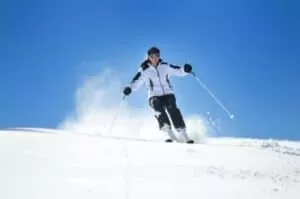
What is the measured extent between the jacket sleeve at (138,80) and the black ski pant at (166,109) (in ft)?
1.71

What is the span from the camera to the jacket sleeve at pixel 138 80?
1366cm

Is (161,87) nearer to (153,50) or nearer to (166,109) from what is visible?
(166,109)

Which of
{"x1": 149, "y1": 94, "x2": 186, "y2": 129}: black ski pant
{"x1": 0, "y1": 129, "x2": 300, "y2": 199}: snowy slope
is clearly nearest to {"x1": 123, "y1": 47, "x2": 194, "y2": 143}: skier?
{"x1": 149, "y1": 94, "x2": 186, "y2": 129}: black ski pant

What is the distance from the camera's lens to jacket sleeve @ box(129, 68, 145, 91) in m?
13.7

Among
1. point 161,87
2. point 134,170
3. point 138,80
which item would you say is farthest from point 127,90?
point 134,170

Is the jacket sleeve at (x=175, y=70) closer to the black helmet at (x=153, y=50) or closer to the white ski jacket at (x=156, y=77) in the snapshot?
the white ski jacket at (x=156, y=77)

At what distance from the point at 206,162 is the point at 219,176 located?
1015 mm

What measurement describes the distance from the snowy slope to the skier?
2736 mm

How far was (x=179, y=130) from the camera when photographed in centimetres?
1281

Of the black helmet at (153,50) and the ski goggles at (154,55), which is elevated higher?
the black helmet at (153,50)

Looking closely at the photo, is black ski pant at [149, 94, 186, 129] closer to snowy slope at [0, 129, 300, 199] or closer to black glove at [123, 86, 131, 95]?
black glove at [123, 86, 131, 95]

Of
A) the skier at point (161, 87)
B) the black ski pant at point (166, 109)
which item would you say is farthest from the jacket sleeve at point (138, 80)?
the black ski pant at point (166, 109)

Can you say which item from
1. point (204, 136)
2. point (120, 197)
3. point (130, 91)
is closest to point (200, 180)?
point (120, 197)

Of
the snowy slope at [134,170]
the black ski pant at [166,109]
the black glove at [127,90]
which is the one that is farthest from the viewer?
the black glove at [127,90]
